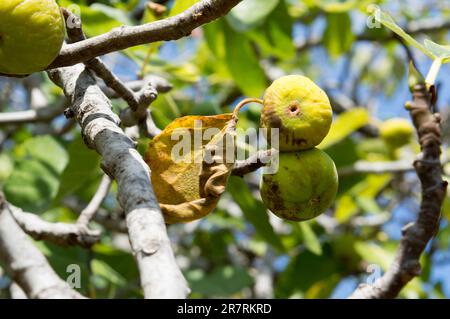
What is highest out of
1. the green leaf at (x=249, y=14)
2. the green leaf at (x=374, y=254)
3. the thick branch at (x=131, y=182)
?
the thick branch at (x=131, y=182)

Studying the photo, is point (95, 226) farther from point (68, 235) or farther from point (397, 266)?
point (397, 266)

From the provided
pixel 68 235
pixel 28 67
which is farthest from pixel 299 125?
pixel 68 235

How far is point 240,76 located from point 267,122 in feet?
5.49

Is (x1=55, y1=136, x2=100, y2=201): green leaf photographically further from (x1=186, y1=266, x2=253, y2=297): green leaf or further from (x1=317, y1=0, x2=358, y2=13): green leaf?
(x1=317, y1=0, x2=358, y2=13): green leaf

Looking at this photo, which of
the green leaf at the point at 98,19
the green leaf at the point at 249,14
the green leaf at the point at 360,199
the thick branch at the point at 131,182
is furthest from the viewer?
the green leaf at the point at 360,199

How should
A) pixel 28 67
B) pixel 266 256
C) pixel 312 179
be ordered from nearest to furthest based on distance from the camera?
pixel 28 67 < pixel 312 179 < pixel 266 256

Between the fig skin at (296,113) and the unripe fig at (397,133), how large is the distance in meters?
2.62

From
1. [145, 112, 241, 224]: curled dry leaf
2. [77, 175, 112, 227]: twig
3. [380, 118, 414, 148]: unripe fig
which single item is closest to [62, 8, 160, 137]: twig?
[145, 112, 241, 224]: curled dry leaf

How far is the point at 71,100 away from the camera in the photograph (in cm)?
154

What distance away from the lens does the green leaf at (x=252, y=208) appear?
2.45 metres

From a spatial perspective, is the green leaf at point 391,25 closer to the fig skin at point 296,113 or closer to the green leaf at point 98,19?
the fig skin at point 296,113

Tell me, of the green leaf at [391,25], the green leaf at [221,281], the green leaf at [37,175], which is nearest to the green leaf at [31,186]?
the green leaf at [37,175]

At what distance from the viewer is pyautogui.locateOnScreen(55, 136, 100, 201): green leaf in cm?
261
